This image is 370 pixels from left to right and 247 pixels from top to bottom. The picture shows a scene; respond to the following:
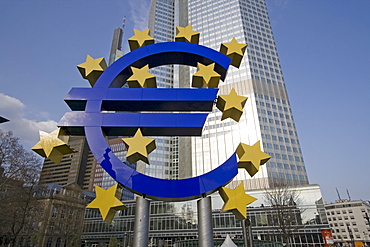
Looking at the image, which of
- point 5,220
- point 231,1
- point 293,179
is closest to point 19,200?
point 5,220

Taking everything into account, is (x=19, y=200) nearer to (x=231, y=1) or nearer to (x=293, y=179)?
(x=293, y=179)

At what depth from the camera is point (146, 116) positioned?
9828 mm

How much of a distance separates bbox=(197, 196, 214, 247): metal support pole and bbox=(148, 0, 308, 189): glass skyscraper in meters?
47.1

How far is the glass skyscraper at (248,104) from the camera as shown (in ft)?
187

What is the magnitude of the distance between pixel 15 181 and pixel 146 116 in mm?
20467

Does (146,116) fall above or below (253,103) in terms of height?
below

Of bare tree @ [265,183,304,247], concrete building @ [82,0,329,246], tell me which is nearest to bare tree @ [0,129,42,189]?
concrete building @ [82,0,329,246]

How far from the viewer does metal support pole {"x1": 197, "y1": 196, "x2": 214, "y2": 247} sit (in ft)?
26.9

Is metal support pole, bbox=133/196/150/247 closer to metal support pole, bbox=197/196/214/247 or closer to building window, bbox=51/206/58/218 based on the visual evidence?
metal support pole, bbox=197/196/214/247

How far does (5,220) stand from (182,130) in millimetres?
23218

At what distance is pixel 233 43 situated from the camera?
11.4 metres

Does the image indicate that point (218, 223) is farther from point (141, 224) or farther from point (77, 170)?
point (77, 170)

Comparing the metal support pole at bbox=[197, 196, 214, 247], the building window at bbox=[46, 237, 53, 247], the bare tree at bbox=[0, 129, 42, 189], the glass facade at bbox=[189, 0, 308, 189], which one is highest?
the glass facade at bbox=[189, 0, 308, 189]

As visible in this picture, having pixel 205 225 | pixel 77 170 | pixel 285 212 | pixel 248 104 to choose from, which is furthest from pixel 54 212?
pixel 77 170
